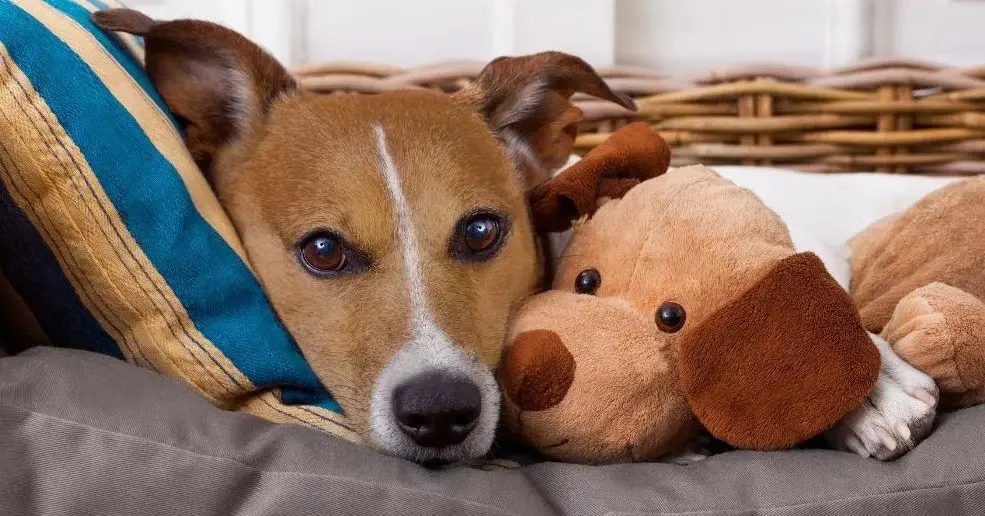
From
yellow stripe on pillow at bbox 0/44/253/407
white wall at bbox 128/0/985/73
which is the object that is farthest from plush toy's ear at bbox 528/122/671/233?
white wall at bbox 128/0/985/73

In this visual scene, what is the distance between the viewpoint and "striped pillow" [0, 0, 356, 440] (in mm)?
885

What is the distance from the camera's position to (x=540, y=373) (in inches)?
36.8

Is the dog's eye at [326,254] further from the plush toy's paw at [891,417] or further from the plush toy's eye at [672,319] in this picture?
the plush toy's paw at [891,417]

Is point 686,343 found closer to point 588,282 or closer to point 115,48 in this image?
point 588,282

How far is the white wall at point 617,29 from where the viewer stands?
2188mm

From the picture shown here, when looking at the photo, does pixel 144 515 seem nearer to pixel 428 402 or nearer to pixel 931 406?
pixel 428 402

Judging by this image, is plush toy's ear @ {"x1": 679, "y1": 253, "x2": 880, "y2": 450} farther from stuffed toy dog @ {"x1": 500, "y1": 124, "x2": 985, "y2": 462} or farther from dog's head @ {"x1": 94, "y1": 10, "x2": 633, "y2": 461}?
dog's head @ {"x1": 94, "y1": 10, "x2": 633, "y2": 461}

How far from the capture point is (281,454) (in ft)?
2.60

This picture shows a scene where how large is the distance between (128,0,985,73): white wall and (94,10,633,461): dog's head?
0.92 m

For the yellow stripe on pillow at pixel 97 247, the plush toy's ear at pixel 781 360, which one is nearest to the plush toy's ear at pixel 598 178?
the plush toy's ear at pixel 781 360

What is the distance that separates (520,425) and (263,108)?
0.63 m

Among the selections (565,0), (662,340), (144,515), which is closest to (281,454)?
(144,515)

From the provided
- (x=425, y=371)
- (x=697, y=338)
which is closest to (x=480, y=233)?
(x=425, y=371)

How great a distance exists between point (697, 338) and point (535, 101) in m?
0.62
